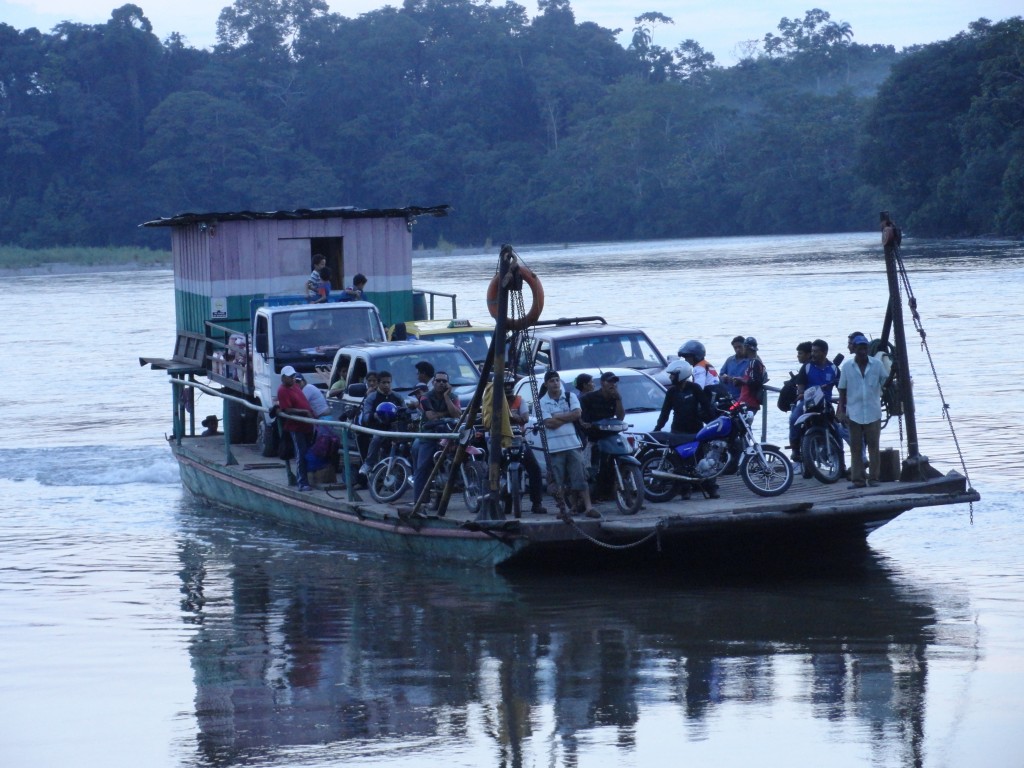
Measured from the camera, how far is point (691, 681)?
11359 millimetres

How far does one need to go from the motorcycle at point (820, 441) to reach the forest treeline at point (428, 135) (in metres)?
75.2

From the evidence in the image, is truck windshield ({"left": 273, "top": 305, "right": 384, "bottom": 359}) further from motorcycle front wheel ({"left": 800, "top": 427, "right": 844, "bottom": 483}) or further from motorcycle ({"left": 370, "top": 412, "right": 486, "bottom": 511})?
motorcycle front wheel ({"left": 800, "top": 427, "right": 844, "bottom": 483})

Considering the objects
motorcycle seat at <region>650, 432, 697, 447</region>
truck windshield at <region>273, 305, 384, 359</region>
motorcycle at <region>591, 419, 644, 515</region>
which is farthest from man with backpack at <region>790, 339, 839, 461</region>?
truck windshield at <region>273, 305, 384, 359</region>

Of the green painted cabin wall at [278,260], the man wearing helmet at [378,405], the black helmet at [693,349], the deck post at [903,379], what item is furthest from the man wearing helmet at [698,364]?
the green painted cabin wall at [278,260]

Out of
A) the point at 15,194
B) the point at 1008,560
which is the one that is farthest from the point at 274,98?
the point at 1008,560

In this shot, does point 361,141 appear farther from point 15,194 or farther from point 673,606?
point 673,606

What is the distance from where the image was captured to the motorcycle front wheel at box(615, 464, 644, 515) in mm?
14070

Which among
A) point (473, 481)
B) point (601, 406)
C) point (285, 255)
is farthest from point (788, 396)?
point (285, 255)

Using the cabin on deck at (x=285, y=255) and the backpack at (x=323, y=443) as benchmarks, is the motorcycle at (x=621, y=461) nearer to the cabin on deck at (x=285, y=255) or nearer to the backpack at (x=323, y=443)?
the backpack at (x=323, y=443)

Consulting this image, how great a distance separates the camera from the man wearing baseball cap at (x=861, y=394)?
47.2ft

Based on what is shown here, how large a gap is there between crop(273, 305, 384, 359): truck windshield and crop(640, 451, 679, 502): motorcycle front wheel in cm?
575

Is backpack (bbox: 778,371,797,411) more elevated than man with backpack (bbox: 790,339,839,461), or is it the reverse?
man with backpack (bbox: 790,339,839,461)

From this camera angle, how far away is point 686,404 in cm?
1474

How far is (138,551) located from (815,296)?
1497 inches
